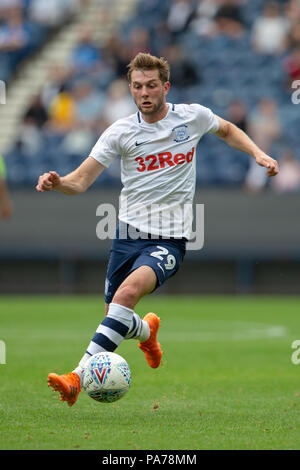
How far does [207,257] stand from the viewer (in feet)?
55.7

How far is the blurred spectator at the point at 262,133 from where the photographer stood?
16766mm

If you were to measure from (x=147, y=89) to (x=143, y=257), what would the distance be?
121 centimetres

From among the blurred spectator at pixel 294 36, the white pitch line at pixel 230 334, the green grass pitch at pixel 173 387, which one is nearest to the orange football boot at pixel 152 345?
the green grass pitch at pixel 173 387

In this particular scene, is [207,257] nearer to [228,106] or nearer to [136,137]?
[228,106]

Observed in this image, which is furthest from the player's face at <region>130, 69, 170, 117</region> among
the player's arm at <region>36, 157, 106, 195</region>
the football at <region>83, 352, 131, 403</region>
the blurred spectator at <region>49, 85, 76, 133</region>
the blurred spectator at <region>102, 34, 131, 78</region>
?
the blurred spectator at <region>102, 34, 131, 78</region>

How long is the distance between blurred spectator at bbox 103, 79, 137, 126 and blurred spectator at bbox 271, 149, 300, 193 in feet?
10.6

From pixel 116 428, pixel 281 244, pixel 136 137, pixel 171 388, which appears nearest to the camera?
pixel 116 428

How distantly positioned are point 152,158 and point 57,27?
1640cm

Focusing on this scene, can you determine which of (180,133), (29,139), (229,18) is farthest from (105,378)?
(229,18)

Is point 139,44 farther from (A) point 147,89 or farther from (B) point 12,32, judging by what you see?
(A) point 147,89

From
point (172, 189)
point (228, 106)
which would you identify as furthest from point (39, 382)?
point (228, 106)

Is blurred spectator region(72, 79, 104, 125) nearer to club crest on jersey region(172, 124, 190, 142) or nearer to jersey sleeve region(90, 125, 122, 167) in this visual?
club crest on jersey region(172, 124, 190, 142)

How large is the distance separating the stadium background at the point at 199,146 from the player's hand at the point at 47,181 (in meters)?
10.6

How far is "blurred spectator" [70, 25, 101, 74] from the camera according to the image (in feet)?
64.0
